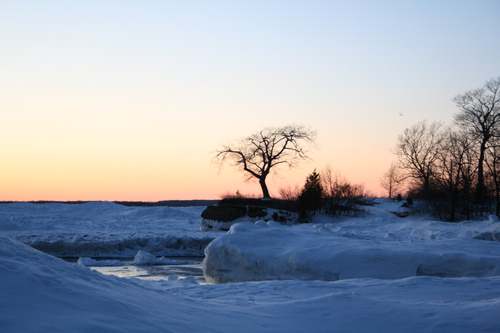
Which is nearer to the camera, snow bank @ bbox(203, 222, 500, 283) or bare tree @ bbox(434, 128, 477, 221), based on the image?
snow bank @ bbox(203, 222, 500, 283)

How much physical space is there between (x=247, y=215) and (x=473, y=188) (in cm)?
1335

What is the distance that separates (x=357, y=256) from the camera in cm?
784

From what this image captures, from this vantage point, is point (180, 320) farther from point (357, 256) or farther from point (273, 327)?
point (357, 256)

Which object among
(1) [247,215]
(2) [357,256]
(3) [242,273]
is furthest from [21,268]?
(1) [247,215]

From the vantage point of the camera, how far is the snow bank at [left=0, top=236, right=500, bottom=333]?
10.2 feet

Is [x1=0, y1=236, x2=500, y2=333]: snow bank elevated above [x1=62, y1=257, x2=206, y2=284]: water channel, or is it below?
above

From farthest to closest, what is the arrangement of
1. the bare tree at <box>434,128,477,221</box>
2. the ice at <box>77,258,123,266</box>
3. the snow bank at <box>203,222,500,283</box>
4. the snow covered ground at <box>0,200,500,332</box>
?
1. the bare tree at <box>434,128,477,221</box>
2. the ice at <box>77,258,123,266</box>
3. the snow bank at <box>203,222,500,283</box>
4. the snow covered ground at <box>0,200,500,332</box>

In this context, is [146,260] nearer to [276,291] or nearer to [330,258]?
[330,258]

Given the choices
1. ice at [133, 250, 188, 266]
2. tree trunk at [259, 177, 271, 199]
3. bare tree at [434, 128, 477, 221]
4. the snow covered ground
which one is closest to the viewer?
the snow covered ground

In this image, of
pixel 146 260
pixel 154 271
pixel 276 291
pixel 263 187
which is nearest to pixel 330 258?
pixel 276 291

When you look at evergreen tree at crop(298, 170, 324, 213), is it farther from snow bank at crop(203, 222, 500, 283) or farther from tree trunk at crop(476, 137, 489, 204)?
snow bank at crop(203, 222, 500, 283)

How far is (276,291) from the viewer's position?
5922mm

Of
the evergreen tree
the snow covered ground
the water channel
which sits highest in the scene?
the evergreen tree

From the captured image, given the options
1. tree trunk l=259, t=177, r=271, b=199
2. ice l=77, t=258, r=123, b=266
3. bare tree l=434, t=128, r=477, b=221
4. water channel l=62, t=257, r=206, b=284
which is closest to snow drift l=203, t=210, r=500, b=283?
water channel l=62, t=257, r=206, b=284
